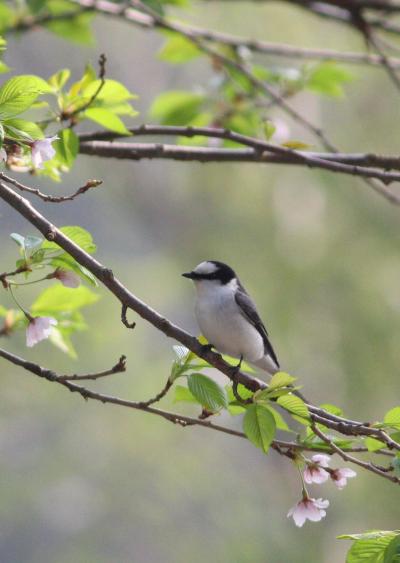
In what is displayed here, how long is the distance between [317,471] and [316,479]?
0.07 feet

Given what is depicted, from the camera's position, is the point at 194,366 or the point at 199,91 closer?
the point at 194,366

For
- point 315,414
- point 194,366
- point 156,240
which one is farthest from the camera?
point 156,240

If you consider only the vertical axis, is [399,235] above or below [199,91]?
below

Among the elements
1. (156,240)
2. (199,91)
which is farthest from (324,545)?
(199,91)

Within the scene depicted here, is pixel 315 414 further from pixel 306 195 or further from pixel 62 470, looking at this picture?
pixel 62 470

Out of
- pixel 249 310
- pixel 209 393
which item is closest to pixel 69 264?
pixel 209 393

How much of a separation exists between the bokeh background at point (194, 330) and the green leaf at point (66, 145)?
14.9 feet

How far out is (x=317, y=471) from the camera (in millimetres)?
2090

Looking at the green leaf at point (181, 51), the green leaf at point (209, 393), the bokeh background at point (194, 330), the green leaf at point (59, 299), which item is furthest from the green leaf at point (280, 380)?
the bokeh background at point (194, 330)

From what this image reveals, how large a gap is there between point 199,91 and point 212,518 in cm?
662

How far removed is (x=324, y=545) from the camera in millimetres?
8539

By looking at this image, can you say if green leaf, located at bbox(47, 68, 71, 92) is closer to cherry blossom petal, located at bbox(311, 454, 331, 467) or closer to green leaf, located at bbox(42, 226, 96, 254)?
green leaf, located at bbox(42, 226, 96, 254)

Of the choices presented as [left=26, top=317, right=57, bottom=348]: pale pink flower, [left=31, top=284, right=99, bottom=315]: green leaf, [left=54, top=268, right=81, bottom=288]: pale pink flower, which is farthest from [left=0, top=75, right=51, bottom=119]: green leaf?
[left=31, top=284, right=99, bottom=315]: green leaf

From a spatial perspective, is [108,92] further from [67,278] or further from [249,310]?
[249,310]
